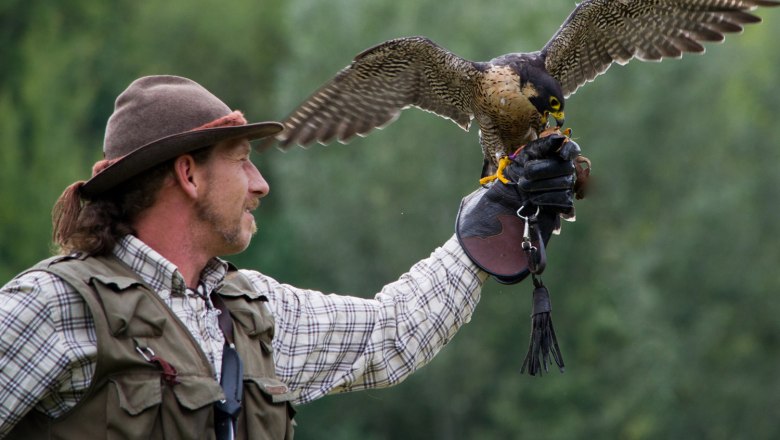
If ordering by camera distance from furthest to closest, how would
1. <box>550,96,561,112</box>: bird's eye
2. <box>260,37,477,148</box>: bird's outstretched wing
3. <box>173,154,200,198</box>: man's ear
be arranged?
1. <box>260,37,477,148</box>: bird's outstretched wing
2. <box>550,96,561,112</box>: bird's eye
3. <box>173,154,200,198</box>: man's ear

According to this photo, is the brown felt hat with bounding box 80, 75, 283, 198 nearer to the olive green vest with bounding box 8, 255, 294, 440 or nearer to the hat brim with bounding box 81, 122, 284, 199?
the hat brim with bounding box 81, 122, 284, 199

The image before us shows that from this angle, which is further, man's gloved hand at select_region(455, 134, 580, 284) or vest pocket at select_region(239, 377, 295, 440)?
man's gloved hand at select_region(455, 134, 580, 284)

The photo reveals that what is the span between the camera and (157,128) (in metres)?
3.59

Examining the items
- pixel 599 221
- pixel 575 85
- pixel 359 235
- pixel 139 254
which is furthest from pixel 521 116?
pixel 599 221

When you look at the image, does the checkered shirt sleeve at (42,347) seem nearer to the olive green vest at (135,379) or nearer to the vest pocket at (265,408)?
the olive green vest at (135,379)

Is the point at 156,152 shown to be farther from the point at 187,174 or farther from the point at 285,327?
the point at 285,327

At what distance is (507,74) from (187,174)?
264 centimetres

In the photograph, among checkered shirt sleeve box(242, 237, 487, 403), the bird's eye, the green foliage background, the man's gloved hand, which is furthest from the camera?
the green foliage background

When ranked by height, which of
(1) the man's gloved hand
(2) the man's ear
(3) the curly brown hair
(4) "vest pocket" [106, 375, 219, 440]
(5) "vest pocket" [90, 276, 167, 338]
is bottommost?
(4) "vest pocket" [106, 375, 219, 440]

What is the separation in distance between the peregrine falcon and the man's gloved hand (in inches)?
59.9

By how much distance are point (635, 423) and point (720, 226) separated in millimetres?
4119

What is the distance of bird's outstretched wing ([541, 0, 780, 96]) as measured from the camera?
5824 mm

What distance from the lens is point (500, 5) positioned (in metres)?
25.2

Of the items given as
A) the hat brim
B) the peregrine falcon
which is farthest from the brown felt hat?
the peregrine falcon
